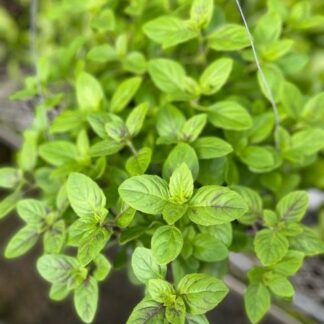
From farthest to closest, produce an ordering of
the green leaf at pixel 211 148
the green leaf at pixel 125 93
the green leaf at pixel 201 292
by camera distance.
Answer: the green leaf at pixel 125 93, the green leaf at pixel 211 148, the green leaf at pixel 201 292

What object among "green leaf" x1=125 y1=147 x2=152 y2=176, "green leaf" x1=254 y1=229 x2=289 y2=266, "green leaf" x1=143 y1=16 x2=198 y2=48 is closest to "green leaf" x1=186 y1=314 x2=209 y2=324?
"green leaf" x1=254 y1=229 x2=289 y2=266

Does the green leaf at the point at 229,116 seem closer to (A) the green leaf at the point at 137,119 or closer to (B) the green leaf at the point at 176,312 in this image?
(A) the green leaf at the point at 137,119

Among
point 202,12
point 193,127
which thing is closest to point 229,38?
point 202,12

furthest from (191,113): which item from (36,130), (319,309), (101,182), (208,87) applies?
(319,309)

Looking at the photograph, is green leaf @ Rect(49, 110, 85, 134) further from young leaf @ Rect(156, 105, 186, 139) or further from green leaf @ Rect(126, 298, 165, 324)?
green leaf @ Rect(126, 298, 165, 324)

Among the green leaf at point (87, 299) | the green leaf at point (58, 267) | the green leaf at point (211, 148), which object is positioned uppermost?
the green leaf at point (211, 148)

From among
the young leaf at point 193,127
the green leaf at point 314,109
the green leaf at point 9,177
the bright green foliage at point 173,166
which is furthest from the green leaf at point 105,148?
the green leaf at point 314,109

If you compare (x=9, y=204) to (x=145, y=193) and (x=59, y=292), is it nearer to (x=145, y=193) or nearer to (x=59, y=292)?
(x=59, y=292)
